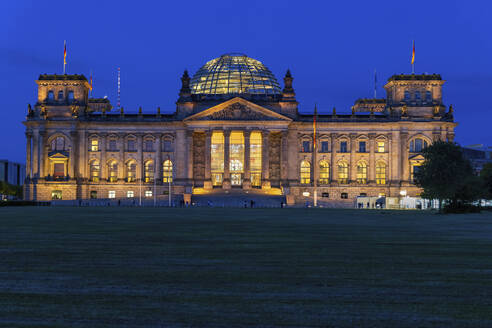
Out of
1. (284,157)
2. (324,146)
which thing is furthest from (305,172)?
(324,146)

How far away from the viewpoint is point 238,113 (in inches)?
4715

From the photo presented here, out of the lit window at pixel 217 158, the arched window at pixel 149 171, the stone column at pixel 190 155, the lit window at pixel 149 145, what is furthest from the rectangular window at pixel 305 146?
the arched window at pixel 149 171

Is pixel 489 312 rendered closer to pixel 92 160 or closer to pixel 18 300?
pixel 18 300

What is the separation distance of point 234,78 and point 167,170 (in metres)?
27.8

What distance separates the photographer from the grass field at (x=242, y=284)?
34.7 ft

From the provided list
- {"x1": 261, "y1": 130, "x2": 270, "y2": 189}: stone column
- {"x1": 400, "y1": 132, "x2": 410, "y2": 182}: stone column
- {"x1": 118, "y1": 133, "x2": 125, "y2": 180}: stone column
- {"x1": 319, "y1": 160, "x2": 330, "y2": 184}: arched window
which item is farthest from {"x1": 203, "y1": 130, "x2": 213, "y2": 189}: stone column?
{"x1": 400, "y1": 132, "x2": 410, "y2": 182}: stone column

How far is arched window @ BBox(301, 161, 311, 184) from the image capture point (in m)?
125

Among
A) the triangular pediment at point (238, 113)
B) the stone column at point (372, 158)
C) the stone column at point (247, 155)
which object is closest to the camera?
the stone column at point (247, 155)

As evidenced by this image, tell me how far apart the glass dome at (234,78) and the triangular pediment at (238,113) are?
12.5 metres

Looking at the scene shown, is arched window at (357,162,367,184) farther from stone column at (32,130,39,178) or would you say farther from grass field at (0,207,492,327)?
grass field at (0,207,492,327)

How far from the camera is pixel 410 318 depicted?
1060cm

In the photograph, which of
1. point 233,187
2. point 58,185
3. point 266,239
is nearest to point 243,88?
point 233,187

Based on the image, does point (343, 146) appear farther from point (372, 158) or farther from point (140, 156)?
point (140, 156)

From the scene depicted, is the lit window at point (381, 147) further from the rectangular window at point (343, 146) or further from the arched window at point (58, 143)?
the arched window at point (58, 143)
